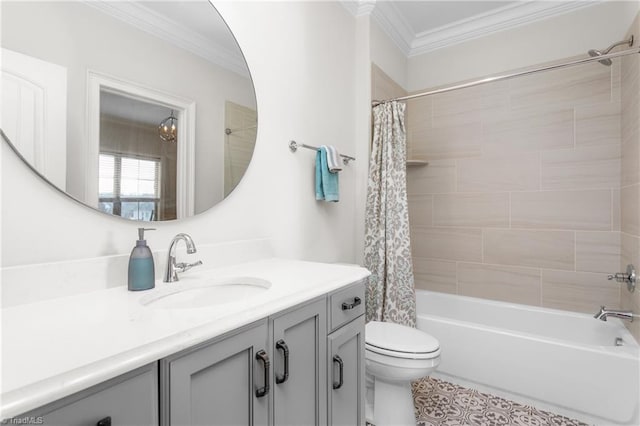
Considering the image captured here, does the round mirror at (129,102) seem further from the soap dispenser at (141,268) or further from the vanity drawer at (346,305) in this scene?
the vanity drawer at (346,305)

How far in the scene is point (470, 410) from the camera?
73.4 inches

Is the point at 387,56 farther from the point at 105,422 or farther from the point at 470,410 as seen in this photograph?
the point at 105,422

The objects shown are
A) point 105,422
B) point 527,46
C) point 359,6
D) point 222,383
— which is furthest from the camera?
point 527,46

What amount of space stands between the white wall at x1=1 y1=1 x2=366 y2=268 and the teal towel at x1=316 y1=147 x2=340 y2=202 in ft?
0.19

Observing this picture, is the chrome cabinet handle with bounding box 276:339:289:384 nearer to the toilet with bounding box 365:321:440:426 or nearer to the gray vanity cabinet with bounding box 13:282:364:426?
the gray vanity cabinet with bounding box 13:282:364:426

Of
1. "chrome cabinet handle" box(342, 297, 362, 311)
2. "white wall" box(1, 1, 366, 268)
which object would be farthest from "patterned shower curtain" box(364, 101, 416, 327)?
"chrome cabinet handle" box(342, 297, 362, 311)

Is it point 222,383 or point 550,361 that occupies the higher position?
point 222,383

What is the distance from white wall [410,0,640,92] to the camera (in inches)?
87.2

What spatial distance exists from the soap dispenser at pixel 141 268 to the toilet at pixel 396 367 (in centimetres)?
110

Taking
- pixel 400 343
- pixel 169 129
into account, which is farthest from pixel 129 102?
pixel 400 343

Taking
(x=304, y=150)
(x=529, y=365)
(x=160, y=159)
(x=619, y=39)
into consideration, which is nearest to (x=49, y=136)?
(x=160, y=159)

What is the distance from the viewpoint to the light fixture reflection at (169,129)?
1.20 metres

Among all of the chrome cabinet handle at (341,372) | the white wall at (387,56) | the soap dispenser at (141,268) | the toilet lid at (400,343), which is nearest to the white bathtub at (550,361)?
the toilet lid at (400,343)

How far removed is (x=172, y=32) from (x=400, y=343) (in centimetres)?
166
